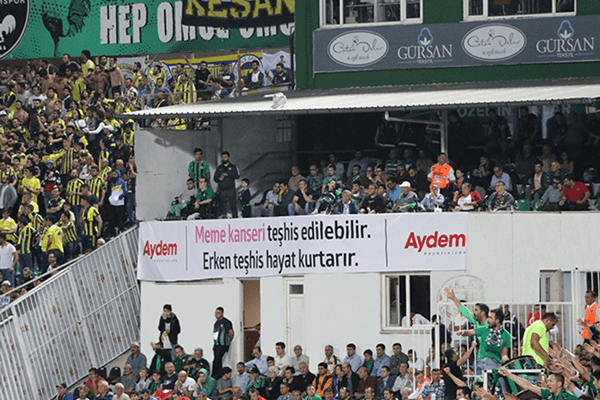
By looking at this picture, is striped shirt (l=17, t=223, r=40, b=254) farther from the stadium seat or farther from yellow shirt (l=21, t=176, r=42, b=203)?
the stadium seat

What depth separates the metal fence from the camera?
83.1ft

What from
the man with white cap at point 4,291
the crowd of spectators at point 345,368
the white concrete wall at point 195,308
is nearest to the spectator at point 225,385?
the crowd of spectators at point 345,368

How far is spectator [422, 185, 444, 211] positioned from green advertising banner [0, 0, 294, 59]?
1353 cm

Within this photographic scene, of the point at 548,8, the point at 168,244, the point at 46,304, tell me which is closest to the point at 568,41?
the point at 548,8

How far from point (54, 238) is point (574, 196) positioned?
10689 mm

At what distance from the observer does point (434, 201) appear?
24.7 metres

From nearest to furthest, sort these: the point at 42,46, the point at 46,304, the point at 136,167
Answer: the point at 46,304, the point at 136,167, the point at 42,46

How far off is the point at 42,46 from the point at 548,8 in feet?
53.6

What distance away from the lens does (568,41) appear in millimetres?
27281

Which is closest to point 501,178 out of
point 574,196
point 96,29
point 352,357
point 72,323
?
point 574,196

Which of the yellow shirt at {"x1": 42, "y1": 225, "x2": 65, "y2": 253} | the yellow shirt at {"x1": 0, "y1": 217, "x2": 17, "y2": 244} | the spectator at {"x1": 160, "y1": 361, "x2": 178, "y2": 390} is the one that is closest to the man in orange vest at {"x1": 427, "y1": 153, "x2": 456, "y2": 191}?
the spectator at {"x1": 160, "y1": 361, "x2": 178, "y2": 390}

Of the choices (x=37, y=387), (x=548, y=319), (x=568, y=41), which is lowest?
(x=37, y=387)

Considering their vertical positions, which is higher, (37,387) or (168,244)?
(168,244)

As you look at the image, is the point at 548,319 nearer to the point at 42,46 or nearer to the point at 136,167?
the point at 136,167
